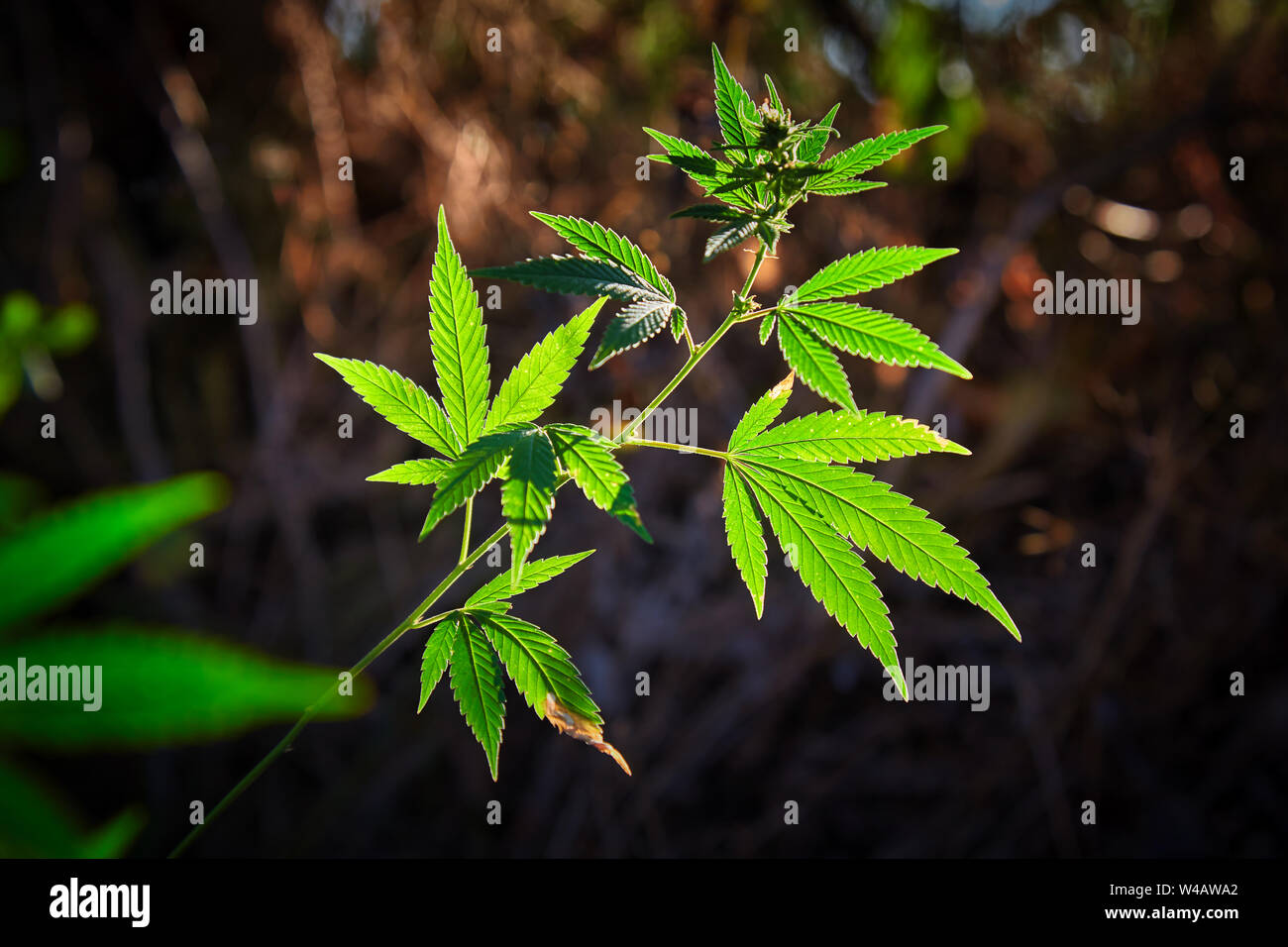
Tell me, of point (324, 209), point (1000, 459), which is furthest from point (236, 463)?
point (1000, 459)

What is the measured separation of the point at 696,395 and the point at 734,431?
2.72 metres

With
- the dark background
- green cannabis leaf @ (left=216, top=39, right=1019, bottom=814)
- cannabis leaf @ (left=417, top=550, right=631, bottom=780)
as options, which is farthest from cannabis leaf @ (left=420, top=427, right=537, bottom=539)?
the dark background

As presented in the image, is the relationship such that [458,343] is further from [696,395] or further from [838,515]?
[696,395]

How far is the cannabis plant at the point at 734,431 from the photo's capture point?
2.19 feet

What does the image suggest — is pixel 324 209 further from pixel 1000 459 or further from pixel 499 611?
pixel 499 611

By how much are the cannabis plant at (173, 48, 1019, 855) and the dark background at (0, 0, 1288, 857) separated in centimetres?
239

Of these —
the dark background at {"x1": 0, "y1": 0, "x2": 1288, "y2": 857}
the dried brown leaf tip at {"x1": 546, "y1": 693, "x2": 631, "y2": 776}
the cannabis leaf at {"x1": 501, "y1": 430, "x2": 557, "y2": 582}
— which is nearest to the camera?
the cannabis leaf at {"x1": 501, "y1": 430, "x2": 557, "y2": 582}

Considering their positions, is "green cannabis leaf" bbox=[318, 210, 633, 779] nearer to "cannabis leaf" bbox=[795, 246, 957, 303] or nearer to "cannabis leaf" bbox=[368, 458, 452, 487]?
"cannabis leaf" bbox=[368, 458, 452, 487]

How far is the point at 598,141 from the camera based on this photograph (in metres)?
3.43

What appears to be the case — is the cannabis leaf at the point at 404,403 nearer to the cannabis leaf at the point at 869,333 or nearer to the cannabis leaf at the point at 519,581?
the cannabis leaf at the point at 519,581

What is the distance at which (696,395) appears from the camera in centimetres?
341

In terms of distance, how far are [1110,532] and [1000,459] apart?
47 centimetres

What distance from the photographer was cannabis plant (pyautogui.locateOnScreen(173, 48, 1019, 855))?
0.67 metres

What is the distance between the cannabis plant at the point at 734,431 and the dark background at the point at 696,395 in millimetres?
2387
